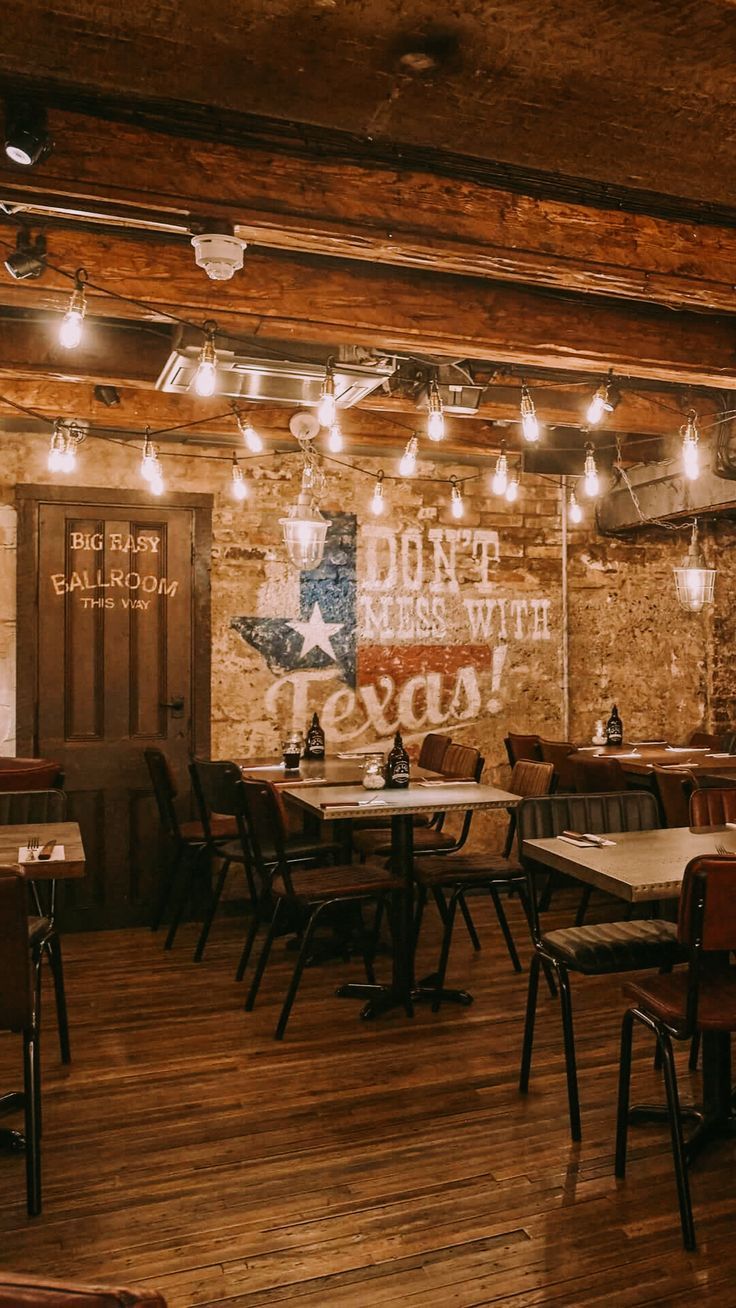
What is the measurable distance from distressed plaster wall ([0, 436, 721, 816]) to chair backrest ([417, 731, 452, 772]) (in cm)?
55

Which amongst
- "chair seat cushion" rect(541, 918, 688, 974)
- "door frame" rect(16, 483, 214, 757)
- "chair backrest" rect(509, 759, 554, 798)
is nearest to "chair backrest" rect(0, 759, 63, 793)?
"door frame" rect(16, 483, 214, 757)

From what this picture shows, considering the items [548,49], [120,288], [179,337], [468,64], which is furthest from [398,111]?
[179,337]

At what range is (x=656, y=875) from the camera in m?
2.68

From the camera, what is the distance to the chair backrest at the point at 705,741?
6.61 m

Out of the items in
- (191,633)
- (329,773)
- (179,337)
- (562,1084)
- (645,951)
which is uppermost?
(179,337)

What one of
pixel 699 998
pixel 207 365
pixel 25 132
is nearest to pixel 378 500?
pixel 207 365

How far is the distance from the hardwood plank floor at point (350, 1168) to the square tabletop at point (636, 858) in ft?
2.77

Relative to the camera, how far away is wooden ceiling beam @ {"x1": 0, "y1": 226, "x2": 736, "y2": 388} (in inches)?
144

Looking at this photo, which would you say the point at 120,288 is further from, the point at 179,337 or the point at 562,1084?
the point at 562,1084

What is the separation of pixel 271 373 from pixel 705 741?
4052mm

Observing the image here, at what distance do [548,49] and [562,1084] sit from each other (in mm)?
3209

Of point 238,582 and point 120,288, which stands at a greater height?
point 120,288

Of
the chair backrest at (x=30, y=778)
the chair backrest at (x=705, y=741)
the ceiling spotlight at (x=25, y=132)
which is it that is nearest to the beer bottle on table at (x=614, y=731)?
the chair backrest at (x=705, y=741)

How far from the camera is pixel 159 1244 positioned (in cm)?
245
